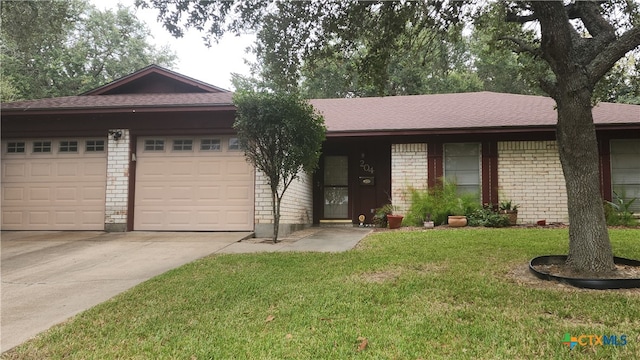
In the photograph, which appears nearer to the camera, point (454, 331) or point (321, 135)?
point (454, 331)

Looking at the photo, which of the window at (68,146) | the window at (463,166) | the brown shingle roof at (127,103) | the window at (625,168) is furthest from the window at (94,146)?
the window at (625,168)

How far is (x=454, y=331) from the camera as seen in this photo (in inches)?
118

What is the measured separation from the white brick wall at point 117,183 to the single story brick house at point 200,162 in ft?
0.08

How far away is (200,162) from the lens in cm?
937

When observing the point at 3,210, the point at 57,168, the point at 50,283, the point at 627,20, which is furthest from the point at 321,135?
the point at 3,210

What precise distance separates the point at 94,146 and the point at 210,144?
297 centimetres

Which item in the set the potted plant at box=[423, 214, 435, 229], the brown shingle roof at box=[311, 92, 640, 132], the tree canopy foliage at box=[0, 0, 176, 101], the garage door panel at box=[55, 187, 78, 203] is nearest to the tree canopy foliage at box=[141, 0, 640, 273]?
the brown shingle roof at box=[311, 92, 640, 132]

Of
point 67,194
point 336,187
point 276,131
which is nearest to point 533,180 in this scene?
point 336,187

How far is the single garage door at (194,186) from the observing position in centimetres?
917

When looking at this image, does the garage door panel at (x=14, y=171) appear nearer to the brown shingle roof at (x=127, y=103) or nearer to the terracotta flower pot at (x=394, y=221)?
the brown shingle roof at (x=127, y=103)

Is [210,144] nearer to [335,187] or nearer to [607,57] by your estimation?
[335,187]

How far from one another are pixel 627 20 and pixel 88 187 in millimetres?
11986

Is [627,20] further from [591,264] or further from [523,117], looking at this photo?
[591,264]

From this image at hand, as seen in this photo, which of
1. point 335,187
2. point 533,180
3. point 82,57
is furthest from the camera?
point 82,57
